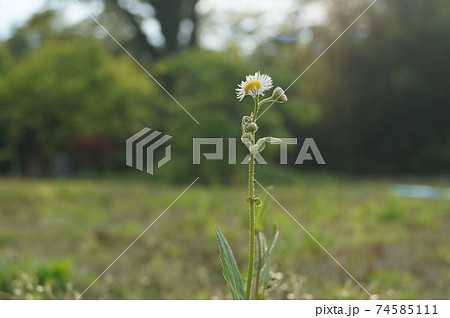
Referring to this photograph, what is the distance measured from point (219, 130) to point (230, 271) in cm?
526

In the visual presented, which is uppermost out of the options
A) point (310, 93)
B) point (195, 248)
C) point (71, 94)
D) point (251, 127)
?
point (310, 93)

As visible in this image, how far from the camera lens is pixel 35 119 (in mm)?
9148

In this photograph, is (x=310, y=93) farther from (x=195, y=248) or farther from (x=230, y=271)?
(x=230, y=271)

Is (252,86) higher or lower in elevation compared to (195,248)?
higher

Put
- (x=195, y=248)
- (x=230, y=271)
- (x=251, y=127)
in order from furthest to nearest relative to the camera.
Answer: (x=195, y=248) < (x=230, y=271) < (x=251, y=127)

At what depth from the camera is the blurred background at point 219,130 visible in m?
2.51

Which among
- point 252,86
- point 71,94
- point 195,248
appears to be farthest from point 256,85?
point 71,94

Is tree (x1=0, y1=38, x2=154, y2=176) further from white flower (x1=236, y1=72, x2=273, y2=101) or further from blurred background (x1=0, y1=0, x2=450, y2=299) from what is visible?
white flower (x1=236, y1=72, x2=273, y2=101)

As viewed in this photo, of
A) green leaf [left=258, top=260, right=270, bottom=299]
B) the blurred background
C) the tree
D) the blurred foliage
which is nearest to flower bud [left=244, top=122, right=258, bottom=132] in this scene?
green leaf [left=258, top=260, right=270, bottom=299]

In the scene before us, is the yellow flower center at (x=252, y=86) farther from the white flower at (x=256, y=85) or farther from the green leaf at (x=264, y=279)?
the green leaf at (x=264, y=279)

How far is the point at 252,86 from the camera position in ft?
2.34

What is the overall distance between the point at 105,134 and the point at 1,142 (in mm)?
2136

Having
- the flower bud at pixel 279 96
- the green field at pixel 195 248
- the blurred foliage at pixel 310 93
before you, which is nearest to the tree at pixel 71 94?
the blurred foliage at pixel 310 93
